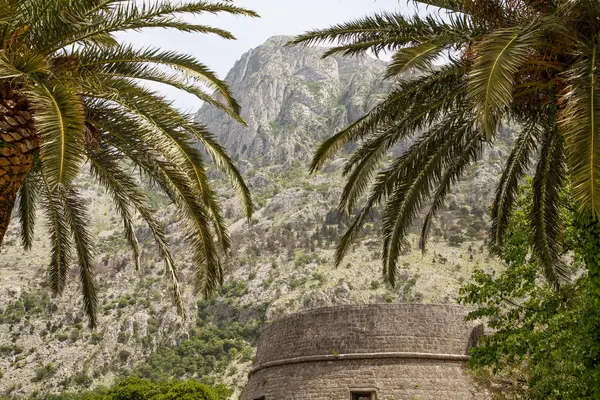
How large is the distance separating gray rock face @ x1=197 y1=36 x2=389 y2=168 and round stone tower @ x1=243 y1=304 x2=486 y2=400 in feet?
286

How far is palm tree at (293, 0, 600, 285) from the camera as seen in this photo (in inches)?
278

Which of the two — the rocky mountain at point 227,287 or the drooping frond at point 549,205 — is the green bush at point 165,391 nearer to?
the rocky mountain at point 227,287

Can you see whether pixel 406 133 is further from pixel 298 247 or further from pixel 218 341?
pixel 298 247

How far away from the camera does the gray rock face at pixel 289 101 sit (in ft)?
384

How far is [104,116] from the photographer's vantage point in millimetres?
9008

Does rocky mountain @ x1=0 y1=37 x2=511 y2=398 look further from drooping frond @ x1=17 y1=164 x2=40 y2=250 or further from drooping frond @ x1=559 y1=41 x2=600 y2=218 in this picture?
drooping frond @ x1=559 y1=41 x2=600 y2=218

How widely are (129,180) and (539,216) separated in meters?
6.33

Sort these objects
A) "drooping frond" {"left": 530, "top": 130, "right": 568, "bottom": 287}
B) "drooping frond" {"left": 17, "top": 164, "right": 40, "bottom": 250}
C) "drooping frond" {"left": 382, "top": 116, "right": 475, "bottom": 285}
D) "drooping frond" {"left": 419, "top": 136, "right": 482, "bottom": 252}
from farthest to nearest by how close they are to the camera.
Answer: "drooping frond" {"left": 17, "top": 164, "right": 40, "bottom": 250} < "drooping frond" {"left": 419, "top": 136, "right": 482, "bottom": 252} < "drooping frond" {"left": 382, "top": 116, "right": 475, "bottom": 285} < "drooping frond" {"left": 530, "top": 130, "right": 568, "bottom": 287}

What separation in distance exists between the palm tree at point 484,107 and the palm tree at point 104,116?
182 cm

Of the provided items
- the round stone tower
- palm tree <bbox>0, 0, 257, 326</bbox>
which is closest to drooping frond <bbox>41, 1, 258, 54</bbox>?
palm tree <bbox>0, 0, 257, 326</bbox>

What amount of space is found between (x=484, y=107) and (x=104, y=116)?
16.0ft

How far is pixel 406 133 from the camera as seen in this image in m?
10.4

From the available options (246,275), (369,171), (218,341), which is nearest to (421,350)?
(369,171)

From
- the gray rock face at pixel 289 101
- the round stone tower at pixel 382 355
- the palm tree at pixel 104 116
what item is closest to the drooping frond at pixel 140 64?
the palm tree at pixel 104 116
